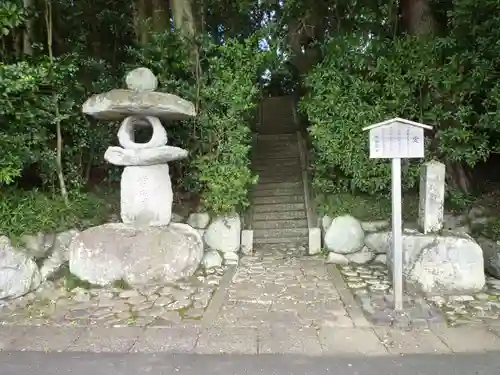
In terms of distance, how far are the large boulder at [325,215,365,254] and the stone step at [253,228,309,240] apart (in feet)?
3.74

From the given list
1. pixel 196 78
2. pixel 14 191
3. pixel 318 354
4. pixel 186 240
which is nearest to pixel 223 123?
pixel 196 78

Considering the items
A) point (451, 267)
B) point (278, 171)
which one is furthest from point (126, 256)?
point (278, 171)

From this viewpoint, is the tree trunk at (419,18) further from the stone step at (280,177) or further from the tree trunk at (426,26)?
the stone step at (280,177)

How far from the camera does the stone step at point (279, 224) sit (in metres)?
8.31

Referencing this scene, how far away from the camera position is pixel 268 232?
8.24 metres

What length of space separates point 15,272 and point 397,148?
4940 millimetres

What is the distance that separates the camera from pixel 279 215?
28.1ft

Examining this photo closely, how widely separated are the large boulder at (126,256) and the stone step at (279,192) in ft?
12.1

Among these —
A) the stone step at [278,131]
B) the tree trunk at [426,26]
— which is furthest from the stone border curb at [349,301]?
the stone step at [278,131]

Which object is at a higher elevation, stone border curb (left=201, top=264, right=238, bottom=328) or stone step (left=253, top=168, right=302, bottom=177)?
stone step (left=253, top=168, right=302, bottom=177)

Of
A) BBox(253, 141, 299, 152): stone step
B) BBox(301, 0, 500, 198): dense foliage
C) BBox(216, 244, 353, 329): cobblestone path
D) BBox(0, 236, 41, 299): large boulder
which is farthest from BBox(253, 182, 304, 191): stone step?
BBox(0, 236, 41, 299): large boulder

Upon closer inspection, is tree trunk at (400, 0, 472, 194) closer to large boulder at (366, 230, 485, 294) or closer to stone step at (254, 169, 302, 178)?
large boulder at (366, 230, 485, 294)

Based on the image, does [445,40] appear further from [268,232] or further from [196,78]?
[268,232]

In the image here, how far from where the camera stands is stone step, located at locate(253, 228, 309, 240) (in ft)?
26.8
